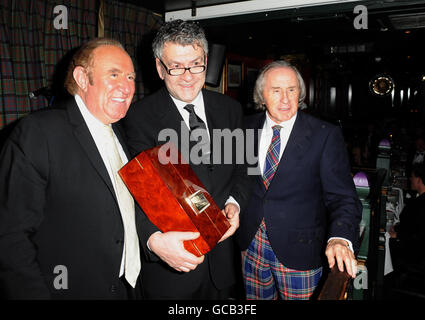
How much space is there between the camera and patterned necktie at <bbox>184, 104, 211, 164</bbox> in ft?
5.15

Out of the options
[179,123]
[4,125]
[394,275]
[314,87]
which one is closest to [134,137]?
[179,123]

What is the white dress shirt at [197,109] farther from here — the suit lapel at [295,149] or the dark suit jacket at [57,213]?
the dark suit jacket at [57,213]

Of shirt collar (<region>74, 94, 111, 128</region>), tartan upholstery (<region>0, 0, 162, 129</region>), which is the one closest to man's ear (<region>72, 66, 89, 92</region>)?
shirt collar (<region>74, 94, 111, 128</region>)

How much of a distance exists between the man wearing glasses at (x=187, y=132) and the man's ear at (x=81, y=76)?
0.27m

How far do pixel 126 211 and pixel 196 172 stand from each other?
0.38 m

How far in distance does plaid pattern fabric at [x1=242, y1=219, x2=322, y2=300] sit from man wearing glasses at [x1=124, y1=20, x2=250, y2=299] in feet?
0.78

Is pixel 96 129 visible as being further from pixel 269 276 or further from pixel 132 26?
pixel 132 26

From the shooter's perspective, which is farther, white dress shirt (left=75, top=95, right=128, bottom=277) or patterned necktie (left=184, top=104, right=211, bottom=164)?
patterned necktie (left=184, top=104, right=211, bottom=164)

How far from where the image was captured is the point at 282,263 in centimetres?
178

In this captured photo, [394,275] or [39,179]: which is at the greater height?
[39,179]

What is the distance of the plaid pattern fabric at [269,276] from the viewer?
1.79 m

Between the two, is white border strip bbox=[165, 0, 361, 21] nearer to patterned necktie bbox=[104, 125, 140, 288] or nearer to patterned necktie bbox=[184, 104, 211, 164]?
patterned necktie bbox=[184, 104, 211, 164]
